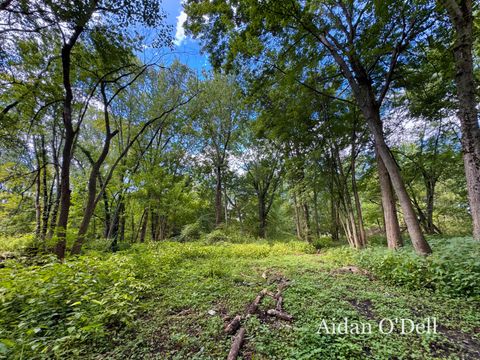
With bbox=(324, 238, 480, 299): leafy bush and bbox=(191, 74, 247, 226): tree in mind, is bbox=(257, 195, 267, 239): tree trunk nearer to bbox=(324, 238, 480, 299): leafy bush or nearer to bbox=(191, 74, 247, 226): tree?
bbox=(191, 74, 247, 226): tree

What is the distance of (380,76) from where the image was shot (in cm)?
604

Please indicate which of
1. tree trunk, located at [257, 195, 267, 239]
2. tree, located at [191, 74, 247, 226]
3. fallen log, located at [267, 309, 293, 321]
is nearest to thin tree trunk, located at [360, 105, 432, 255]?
fallen log, located at [267, 309, 293, 321]

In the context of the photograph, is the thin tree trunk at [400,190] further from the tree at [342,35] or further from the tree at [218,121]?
the tree at [218,121]

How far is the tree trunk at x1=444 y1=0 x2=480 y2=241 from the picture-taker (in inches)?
128

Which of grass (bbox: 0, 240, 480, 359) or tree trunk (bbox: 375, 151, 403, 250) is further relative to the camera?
tree trunk (bbox: 375, 151, 403, 250)

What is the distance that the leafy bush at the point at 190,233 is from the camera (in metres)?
11.8

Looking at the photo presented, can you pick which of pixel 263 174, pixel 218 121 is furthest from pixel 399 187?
pixel 218 121

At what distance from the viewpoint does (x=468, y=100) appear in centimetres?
328

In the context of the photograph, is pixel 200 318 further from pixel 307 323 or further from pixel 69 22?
pixel 69 22

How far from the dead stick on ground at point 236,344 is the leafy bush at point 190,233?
10262 mm

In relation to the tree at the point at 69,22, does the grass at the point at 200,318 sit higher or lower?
lower

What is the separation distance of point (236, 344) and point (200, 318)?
0.83 metres

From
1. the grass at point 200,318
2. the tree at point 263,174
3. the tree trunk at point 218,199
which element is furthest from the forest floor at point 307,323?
the tree at point 263,174

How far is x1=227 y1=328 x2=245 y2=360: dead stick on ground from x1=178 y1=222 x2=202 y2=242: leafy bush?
10.3 m
